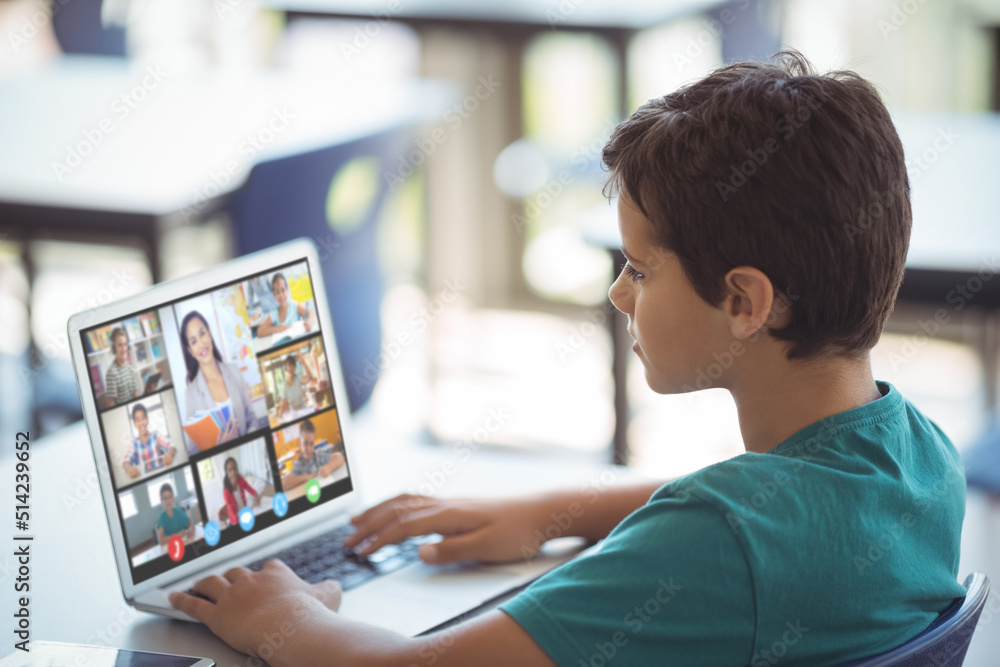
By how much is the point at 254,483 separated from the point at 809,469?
1.88ft

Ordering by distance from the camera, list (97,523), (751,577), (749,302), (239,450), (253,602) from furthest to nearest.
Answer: (97,523)
(239,450)
(253,602)
(749,302)
(751,577)

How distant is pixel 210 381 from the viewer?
107 cm

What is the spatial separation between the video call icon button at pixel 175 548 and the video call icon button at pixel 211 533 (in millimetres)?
28

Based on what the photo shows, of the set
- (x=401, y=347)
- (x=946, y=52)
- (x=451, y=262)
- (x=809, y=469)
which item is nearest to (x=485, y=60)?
(x=451, y=262)

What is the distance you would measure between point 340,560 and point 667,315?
1.53 feet

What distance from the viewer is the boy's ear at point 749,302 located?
0.84 metres

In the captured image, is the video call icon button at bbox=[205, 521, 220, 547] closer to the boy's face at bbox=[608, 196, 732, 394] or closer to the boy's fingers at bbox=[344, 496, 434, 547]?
the boy's fingers at bbox=[344, 496, 434, 547]

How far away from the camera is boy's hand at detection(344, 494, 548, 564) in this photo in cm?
113

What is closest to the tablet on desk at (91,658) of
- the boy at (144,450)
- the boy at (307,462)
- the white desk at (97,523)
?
the white desk at (97,523)

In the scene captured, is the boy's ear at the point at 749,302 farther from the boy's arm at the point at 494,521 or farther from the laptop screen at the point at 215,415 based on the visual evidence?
the laptop screen at the point at 215,415

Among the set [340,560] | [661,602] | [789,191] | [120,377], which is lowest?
[340,560]

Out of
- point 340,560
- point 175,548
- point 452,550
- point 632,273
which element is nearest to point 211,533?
point 175,548

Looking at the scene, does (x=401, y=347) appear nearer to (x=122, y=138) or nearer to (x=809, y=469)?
(x=122, y=138)

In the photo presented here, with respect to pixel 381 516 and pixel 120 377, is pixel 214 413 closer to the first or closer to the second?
pixel 120 377
